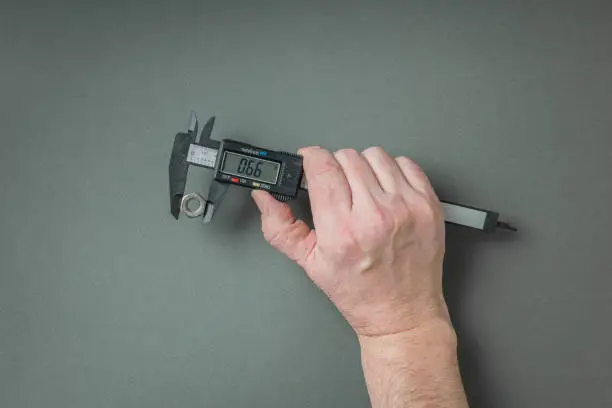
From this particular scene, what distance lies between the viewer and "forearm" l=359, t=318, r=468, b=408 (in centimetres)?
112

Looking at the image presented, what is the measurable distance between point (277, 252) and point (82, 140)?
55 cm

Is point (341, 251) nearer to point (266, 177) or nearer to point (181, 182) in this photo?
point (266, 177)

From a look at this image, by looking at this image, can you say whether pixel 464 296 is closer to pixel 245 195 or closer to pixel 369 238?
pixel 369 238

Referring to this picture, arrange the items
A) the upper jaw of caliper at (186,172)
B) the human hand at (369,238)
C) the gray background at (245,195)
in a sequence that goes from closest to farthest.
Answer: the human hand at (369,238) < the upper jaw of caliper at (186,172) < the gray background at (245,195)

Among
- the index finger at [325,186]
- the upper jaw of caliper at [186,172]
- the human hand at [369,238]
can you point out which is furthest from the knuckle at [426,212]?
the upper jaw of caliper at [186,172]

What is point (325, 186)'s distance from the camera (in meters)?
1.15

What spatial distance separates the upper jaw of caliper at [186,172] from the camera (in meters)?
1.23

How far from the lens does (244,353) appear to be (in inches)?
52.6

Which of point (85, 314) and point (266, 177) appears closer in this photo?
point (266, 177)

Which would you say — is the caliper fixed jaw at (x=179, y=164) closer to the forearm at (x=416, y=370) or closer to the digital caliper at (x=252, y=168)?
the digital caliper at (x=252, y=168)

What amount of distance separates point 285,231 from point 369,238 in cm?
19

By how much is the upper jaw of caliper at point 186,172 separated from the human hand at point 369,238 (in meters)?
0.11

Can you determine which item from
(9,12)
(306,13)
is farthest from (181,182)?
(9,12)

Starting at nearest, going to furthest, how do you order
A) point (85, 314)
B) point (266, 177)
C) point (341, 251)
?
point (341, 251) < point (266, 177) < point (85, 314)
